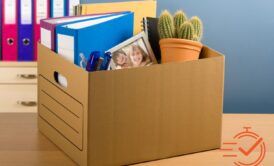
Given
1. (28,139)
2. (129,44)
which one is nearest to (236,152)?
(129,44)

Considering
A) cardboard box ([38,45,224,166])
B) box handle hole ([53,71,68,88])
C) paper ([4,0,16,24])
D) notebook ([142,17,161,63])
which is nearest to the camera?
cardboard box ([38,45,224,166])

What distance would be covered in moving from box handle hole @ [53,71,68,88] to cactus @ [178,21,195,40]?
288 mm

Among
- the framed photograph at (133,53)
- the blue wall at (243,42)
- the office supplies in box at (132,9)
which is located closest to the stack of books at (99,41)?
the framed photograph at (133,53)

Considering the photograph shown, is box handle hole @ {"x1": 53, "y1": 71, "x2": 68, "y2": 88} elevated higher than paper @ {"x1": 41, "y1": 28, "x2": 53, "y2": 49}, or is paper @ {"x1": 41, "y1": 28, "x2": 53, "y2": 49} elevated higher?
paper @ {"x1": 41, "y1": 28, "x2": 53, "y2": 49}

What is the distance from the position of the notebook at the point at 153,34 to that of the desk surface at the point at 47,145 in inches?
10.3

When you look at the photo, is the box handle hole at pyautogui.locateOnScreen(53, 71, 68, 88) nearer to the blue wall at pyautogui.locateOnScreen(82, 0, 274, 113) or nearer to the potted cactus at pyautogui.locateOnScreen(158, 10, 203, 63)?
the potted cactus at pyautogui.locateOnScreen(158, 10, 203, 63)

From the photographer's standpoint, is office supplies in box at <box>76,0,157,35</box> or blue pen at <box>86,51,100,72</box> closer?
blue pen at <box>86,51,100,72</box>

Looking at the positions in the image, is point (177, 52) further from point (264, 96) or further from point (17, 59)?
point (264, 96)

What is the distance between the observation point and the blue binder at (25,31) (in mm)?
3123

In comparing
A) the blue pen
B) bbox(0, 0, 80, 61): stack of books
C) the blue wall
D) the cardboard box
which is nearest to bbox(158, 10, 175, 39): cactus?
the cardboard box

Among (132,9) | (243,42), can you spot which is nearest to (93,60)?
(132,9)

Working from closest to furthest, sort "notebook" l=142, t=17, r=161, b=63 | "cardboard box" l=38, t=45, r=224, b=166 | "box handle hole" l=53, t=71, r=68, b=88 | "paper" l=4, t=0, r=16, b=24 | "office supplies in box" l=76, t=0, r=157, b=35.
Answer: "cardboard box" l=38, t=45, r=224, b=166, "box handle hole" l=53, t=71, r=68, b=88, "notebook" l=142, t=17, r=161, b=63, "office supplies in box" l=76, t=0, r=157, b=35, "paper" l=4, t=0, r=16, b=24

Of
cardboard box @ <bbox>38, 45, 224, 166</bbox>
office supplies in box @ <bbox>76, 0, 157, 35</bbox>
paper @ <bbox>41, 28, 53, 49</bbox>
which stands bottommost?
cardboard box @ <bbox>38, 45, 224, 166</bbox>

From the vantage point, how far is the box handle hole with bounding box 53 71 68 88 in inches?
46.5
